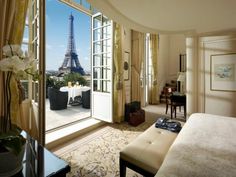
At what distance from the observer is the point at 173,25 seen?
10.2ft

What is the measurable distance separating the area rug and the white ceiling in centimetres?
216

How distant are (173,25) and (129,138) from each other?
244 centimetres

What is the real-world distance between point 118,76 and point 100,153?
1.95 metres

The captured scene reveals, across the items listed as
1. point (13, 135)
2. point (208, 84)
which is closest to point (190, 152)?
point (13, 135)

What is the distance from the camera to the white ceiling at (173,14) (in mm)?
2078

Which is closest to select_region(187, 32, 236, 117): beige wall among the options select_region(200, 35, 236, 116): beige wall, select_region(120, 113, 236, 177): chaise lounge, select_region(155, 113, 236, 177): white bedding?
select_region(200, 35, 236, 116): beige wall

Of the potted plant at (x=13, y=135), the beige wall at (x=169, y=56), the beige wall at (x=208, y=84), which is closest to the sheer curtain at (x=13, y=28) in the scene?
the potted plant at (x=13, y=135)

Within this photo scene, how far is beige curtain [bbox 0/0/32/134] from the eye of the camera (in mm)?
1614

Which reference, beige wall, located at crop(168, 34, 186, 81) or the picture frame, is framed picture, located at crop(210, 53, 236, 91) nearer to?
the picture frame

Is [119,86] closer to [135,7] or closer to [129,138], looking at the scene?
[129,138]

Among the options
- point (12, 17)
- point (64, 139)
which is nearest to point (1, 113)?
point (12, 17)

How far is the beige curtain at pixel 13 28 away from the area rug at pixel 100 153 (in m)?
0.98

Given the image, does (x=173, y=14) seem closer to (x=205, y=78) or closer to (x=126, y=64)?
(x=205, y=78)

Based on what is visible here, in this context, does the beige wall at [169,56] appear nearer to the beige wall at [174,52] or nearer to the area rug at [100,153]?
the beige wall at [174,52]
